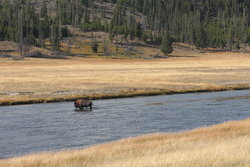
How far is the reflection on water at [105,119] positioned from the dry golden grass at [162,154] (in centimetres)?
343

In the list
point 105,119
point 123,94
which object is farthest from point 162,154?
point 123,94

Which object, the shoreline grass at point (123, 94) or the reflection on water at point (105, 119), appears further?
the shoreline grass at point (123, 94)

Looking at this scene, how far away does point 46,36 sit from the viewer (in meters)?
179

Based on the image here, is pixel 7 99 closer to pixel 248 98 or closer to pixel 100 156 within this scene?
pixel 248 98

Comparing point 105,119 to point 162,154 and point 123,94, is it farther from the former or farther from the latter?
point 123,94

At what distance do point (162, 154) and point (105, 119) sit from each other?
1547 cm

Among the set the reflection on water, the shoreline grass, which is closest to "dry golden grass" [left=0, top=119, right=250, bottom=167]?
the reflection on water

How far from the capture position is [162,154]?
62.0 feet

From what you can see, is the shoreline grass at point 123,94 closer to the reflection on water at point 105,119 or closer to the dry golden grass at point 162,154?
the reflection on water at point 105,119

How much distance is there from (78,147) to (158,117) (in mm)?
12232

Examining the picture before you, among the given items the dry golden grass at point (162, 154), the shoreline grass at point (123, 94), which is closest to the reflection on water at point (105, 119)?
the shoreline grass at point (123, 94)

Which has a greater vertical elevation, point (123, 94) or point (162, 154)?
point (162, 154)

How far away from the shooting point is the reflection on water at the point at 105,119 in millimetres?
26172

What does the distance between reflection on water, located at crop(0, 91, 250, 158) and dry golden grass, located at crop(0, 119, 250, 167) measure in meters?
3.43
